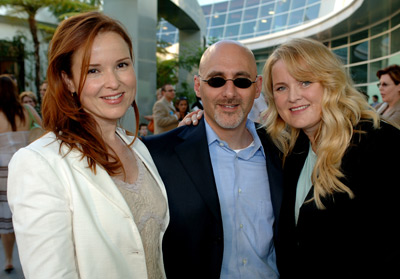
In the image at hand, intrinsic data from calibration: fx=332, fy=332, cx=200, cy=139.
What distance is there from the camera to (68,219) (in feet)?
4.50

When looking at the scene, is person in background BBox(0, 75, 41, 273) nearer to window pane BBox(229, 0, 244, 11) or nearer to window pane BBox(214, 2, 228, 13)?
window pane BBox(229, 0, 244, 11)

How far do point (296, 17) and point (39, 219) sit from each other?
74.7ft

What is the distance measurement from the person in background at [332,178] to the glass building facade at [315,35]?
12294 mm

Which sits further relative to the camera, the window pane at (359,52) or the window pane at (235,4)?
the window pane at (235,4)

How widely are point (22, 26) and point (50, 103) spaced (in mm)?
17625

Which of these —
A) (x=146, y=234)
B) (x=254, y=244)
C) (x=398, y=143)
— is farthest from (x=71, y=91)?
(x=398, y=143)

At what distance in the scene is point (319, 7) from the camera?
19.4 m

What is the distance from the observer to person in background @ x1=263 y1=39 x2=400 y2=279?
1930 millimetres

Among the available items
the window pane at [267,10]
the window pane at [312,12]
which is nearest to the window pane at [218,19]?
the window pane at [267,10]

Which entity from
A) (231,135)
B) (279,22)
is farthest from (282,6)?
(231,135)

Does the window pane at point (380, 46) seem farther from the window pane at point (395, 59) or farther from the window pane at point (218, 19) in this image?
the window pane at point (218, 19)

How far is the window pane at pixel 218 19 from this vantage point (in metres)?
26.1

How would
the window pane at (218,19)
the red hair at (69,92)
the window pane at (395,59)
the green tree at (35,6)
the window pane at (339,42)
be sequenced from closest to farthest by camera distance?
1. the red hair at (69,92)
2. the green tree at (35,6)
3. the window pane at (395,59)
4. the window pane at (339,42)
5. the window pane at (218,19)

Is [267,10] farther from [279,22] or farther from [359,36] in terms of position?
[359,36]
